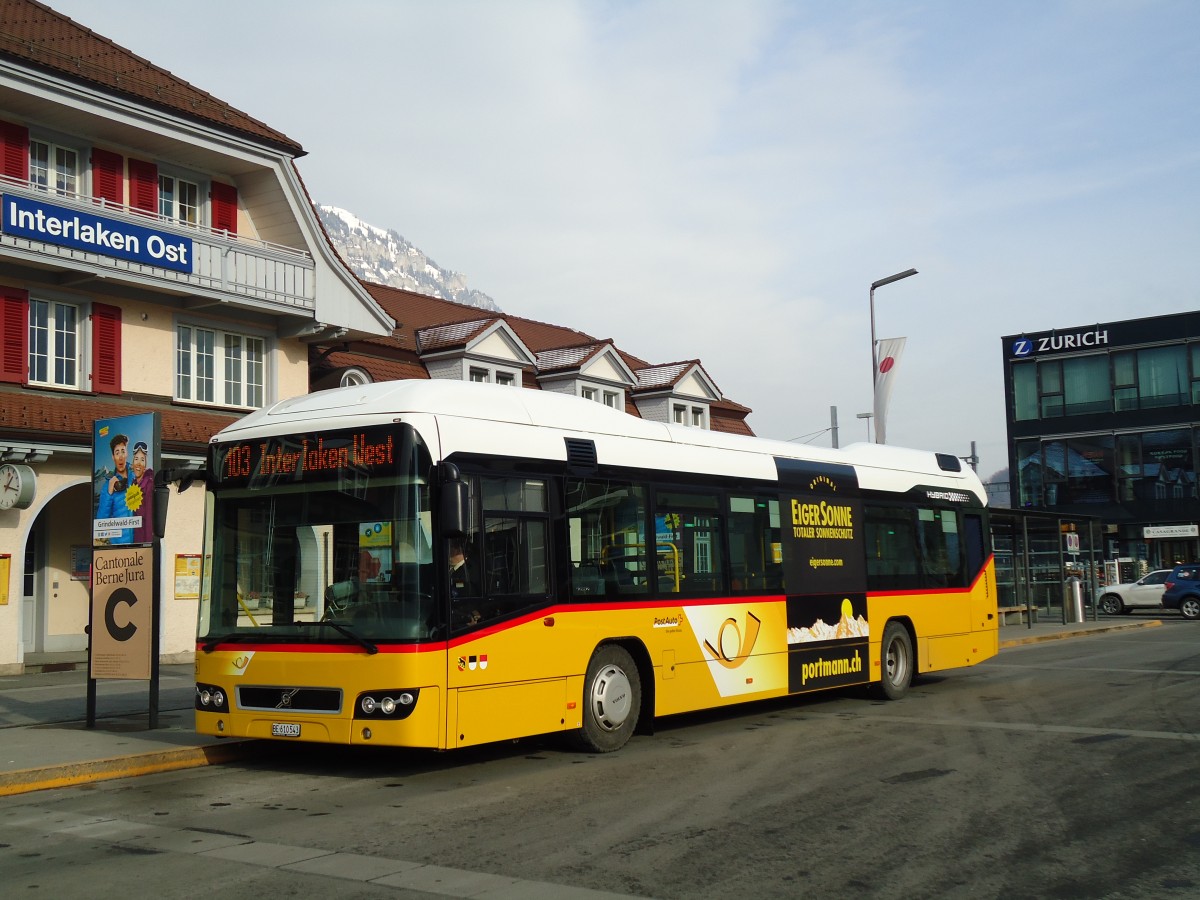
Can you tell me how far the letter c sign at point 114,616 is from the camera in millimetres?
12859

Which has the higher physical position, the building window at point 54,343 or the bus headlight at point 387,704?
the building window at point 54,343

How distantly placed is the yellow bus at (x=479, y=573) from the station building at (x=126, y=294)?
9.06m

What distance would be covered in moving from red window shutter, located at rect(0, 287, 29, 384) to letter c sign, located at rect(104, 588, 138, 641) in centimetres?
852

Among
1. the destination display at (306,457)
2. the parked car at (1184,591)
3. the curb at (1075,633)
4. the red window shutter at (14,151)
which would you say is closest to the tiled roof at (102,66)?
the red window shutter at (14,151)

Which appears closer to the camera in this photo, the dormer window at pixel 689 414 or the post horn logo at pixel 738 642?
the post horn logo at pixel 738 642

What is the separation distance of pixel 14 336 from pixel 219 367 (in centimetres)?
428

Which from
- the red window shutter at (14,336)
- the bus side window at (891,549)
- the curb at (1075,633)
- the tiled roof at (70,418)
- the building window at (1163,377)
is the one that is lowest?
the curb at (1075,633)

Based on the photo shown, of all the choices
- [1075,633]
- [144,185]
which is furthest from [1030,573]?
[144,185]

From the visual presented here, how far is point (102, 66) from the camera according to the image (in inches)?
858

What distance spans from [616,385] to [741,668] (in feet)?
75.7

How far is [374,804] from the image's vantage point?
8.90 metres

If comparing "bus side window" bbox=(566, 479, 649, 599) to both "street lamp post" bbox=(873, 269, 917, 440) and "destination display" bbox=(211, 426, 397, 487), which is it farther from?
"street lamp post" bbox=(873, 269, 917, 440)

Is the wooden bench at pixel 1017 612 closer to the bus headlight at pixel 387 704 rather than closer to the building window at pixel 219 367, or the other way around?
the building window at pixel 219 367

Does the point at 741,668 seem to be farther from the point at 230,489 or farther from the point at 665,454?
the point at 230,489
